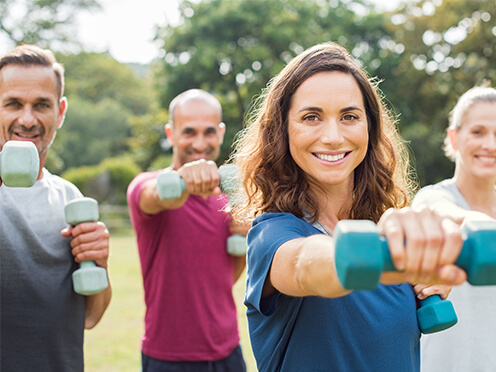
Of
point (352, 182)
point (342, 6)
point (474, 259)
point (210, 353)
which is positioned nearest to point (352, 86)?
point (352, 182)

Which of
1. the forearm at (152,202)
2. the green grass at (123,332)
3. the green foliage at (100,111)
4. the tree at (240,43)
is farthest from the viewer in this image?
the green foliage at (100,111)

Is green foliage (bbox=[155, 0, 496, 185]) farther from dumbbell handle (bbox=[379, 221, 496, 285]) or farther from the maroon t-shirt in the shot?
dumbbell handle (bbox=[379, 221, 496, 285])

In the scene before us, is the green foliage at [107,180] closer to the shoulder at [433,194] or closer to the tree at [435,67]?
the tree at [435,67]

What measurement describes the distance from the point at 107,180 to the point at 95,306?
24548 millimetres

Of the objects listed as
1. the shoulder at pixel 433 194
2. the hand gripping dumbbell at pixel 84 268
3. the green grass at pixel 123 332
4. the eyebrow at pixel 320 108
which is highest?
the eyebrow at pixel 320 108

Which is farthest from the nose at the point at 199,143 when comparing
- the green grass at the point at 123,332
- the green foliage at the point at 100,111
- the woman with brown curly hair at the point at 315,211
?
the green foliage at the point at 100,111

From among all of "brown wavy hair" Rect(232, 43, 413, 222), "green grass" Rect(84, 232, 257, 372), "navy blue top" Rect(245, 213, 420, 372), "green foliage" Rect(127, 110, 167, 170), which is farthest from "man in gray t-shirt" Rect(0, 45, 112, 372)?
"green foliage" Rect(127, 110, 167, 170)

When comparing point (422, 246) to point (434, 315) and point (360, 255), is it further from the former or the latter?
point (434, 315)

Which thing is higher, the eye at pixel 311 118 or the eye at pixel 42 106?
Answer: the eye at pixel 42 106

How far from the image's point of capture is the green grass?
5812 millimetres

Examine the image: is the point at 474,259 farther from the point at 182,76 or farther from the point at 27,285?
the point at 182,76

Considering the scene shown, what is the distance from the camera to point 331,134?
1686 mm

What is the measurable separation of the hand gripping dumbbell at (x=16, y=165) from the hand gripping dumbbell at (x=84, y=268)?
86 centimetres

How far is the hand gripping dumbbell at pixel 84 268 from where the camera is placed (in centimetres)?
250
